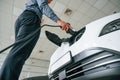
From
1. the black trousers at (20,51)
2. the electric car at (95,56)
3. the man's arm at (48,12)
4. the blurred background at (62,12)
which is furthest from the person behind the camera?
the blurred background at (62,12)

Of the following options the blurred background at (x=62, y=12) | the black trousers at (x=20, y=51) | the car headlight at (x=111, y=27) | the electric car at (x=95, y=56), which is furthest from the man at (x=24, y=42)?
the blurred background at (x=62, y=12)

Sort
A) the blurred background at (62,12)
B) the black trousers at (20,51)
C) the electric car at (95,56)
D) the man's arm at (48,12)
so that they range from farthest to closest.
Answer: the blurred background at (62,12), the man's arm at (48,12), the black trousers at (20,51), the electric car at (95,56)

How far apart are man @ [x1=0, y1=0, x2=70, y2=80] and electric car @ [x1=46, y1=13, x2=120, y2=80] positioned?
11.6 inches

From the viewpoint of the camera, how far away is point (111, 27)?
986mm

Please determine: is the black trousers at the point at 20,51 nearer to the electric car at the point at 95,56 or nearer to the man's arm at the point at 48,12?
the man's arm at the point at 48,12

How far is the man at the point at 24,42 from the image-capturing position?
104 cm

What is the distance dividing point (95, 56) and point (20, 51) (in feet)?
1.97

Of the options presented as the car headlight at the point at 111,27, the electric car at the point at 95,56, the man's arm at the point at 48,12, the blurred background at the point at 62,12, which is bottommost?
the electric car at the point at 95,56

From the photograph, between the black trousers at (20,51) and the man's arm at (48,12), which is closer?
the black trousers at (20,51)

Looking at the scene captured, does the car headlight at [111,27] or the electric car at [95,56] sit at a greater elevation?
the car headlight at [111,27]

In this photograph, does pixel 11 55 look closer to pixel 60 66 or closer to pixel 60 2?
pixel 60 66

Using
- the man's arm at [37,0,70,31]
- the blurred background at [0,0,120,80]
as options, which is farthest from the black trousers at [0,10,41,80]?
the blurred background at [0,0,120,80]

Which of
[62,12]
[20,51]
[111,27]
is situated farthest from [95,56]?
[62,12]

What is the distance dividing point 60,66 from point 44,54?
609 centimetres
